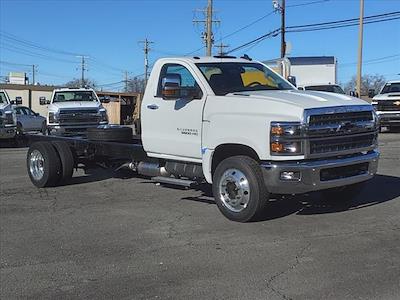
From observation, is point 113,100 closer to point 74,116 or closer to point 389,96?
point 74,116

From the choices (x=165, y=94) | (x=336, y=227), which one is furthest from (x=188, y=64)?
(x=336, y=227)

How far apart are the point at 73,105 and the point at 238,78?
40.3 ft

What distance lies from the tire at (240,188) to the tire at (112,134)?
358cm

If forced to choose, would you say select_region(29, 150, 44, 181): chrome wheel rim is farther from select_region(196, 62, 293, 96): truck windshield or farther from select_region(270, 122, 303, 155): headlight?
select_region(270, 122, 303, 155): headlight

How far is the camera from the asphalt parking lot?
5.01 m

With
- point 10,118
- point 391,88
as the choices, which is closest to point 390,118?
point 391,88

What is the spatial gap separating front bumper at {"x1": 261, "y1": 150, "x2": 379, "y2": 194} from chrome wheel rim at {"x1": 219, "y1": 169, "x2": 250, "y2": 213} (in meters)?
0.35

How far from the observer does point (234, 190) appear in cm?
726

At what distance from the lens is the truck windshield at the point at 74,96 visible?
809 inches

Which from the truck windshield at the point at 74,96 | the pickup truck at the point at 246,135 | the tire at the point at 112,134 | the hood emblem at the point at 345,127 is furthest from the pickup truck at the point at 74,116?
the hood emblem at the point at 345,127

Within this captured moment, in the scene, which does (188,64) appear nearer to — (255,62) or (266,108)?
(255,62)

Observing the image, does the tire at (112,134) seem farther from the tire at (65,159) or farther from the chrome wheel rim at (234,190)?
the chrome wheel rim at (234,190)

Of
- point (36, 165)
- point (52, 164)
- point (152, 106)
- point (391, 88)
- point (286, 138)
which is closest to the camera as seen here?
point (286, 138)

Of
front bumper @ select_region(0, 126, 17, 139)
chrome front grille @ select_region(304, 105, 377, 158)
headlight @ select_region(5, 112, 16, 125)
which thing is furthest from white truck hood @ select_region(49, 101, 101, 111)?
chrome front grille @ select_region(304, 105, 377, 158)
